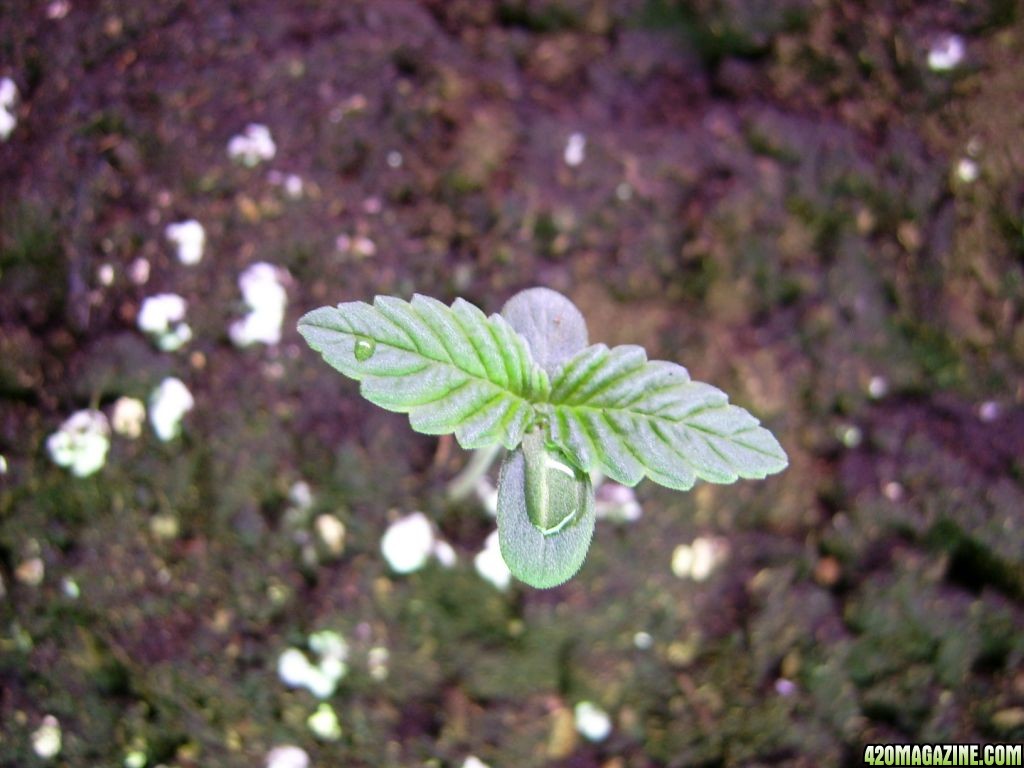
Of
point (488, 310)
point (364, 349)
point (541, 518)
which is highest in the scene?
point (488, 310)

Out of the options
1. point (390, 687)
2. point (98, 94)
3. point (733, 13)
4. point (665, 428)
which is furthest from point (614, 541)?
point (98, 94)

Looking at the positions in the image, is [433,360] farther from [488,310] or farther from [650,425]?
[488,310]

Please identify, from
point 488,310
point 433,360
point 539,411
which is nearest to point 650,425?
point 539,411

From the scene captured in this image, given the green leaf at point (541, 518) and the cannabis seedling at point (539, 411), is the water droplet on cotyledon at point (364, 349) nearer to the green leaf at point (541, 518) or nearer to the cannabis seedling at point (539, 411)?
the cannabis seedling at point (539, 411)

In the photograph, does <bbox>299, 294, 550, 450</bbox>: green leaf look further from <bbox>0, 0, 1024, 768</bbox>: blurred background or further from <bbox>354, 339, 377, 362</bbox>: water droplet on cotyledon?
<bbox>0, 0, 1024, 768</bbox>: blurred background

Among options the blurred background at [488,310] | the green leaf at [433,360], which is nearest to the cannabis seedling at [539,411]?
the green leaf at [433,360]

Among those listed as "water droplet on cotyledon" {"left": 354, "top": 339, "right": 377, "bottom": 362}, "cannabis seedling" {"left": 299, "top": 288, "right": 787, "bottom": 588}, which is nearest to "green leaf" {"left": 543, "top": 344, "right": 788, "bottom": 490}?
"cannabis seedling" {"left": 299, "top": 288, "right": 787, "bottom": 588}

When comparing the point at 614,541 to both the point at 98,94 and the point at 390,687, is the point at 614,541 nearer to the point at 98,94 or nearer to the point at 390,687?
the point at 390,687
